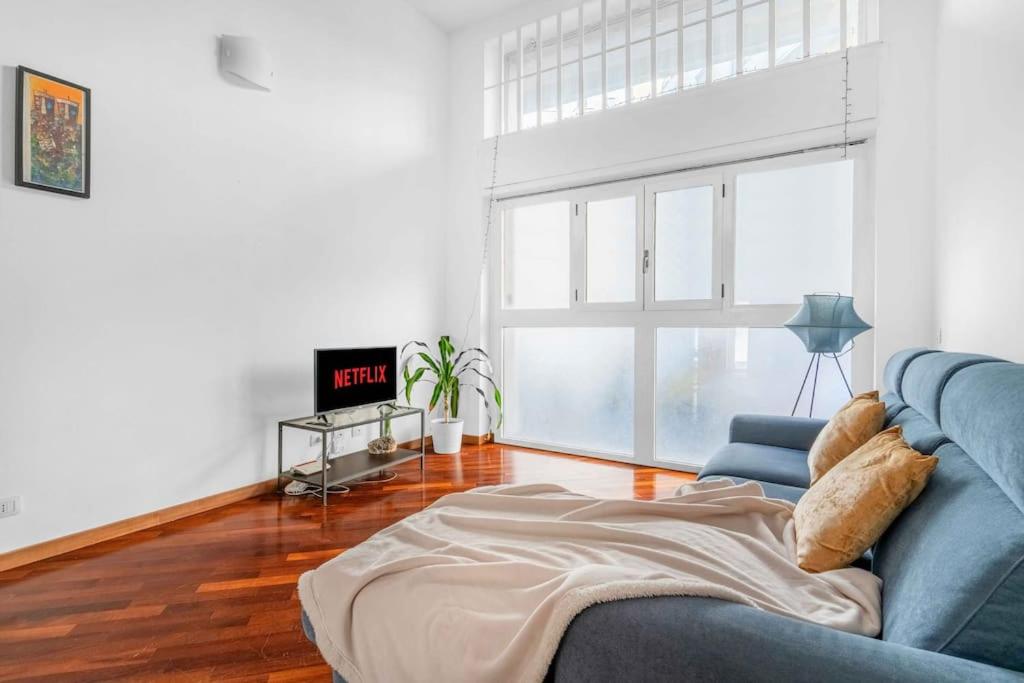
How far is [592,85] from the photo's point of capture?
4402 millimetres

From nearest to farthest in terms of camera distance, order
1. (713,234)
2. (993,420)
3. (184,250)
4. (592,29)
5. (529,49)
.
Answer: (993,420)
(184,250)
(713,234)
(592,29)
(529,49)

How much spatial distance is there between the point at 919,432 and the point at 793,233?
243 centimetres

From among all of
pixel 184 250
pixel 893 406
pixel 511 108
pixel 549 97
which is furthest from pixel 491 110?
pixel 893 406

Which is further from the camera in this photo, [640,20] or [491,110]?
[491,110]

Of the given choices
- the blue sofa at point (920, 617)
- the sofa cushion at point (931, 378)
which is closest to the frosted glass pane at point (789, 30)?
the sofa cushion at point (931, 378)

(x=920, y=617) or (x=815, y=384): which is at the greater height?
(x=815, y=384)

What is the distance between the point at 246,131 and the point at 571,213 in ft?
8.34

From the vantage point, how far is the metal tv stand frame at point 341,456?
128 inches

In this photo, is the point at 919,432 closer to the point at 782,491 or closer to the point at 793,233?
the point at 782,491

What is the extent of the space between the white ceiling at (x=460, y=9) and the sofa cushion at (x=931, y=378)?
169 inches

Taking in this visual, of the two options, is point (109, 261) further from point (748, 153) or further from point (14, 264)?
point (748, 153)

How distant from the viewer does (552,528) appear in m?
1.42

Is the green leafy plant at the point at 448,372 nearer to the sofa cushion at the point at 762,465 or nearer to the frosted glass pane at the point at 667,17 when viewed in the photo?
the sofa cushion at the point at 762,465

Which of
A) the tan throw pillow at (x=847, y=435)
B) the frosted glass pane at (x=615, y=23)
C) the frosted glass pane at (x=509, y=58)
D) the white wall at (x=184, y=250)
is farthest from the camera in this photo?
the frosted glass pane at (x=509, y=58)
